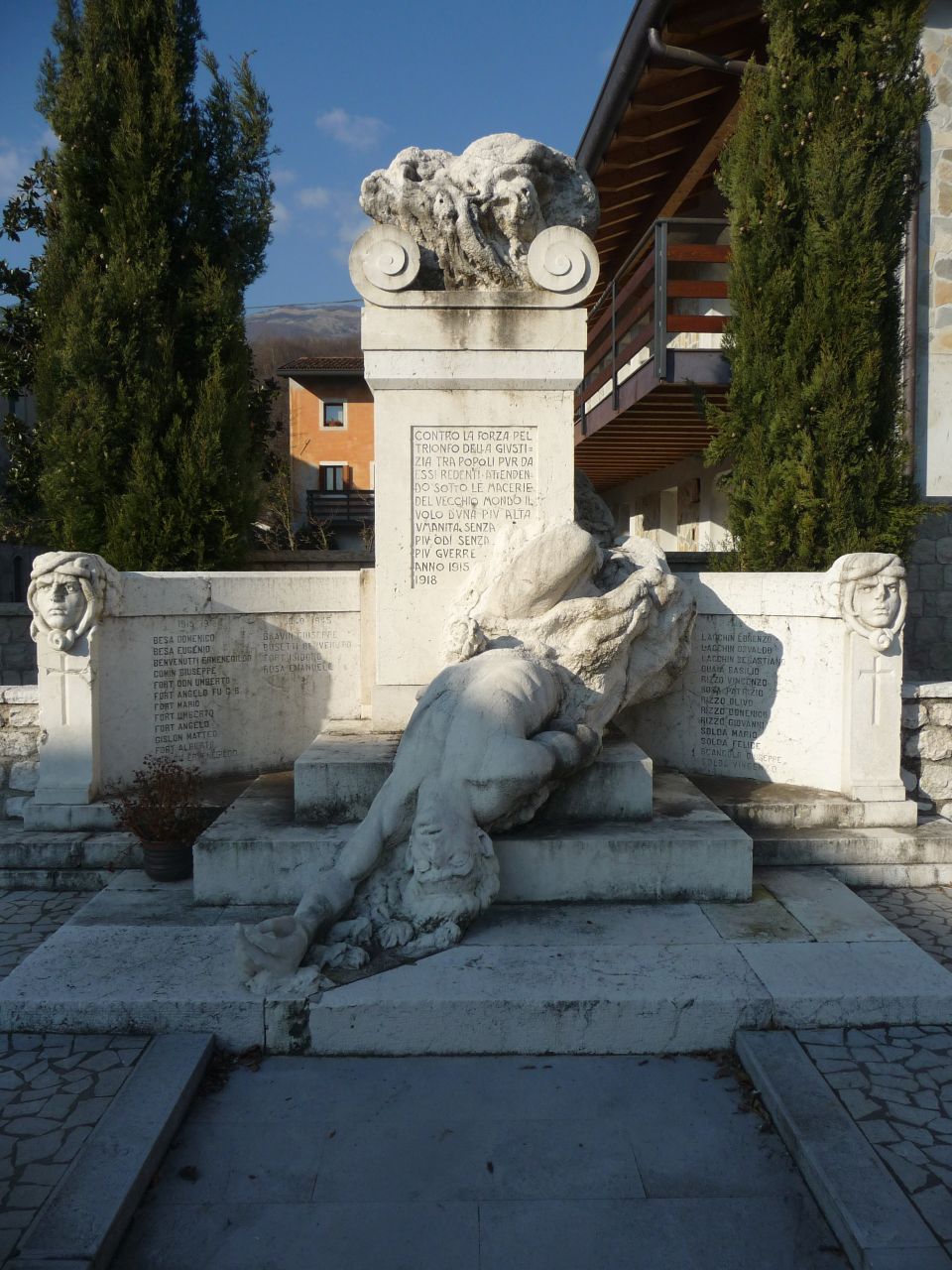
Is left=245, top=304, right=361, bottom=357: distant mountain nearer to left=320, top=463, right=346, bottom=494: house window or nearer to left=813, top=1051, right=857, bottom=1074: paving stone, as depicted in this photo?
left=320, top=463, right=346, bottom=494: house window

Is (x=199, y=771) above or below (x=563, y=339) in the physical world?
below

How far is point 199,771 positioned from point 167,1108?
2.82 m

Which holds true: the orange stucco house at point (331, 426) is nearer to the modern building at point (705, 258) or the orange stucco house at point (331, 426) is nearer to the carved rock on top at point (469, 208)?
the modern building at point (705, 258)

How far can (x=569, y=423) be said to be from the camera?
195 inches

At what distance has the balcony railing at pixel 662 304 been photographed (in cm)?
831

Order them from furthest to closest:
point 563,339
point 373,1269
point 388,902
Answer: point 563,339 < point 388,902 < point 373,1269

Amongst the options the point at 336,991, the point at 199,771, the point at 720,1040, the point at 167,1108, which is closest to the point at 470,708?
the point at 336,991

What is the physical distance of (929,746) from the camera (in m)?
5.14

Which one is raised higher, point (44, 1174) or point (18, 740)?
point (18, 740)

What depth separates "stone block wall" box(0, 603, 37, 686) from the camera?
876 centimetres

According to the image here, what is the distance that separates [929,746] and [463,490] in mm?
2859

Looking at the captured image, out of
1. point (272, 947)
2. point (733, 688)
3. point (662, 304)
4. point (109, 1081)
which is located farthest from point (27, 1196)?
point (662, 304)

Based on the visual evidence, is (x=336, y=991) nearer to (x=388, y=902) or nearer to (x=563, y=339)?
(x=388, y=902)

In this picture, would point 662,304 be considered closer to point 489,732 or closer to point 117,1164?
point 489,732
